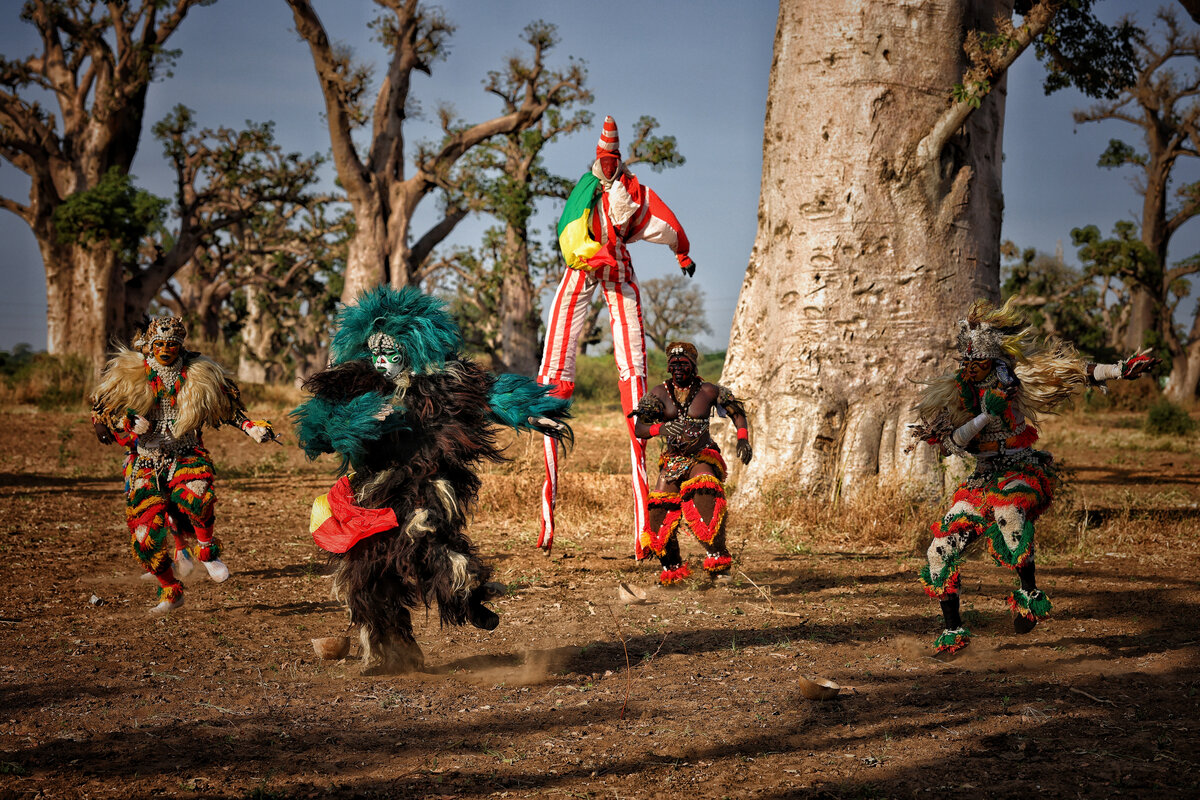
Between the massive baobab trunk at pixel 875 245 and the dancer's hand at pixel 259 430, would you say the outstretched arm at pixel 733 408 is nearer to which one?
the massive baobab trunk at pixel 875 245

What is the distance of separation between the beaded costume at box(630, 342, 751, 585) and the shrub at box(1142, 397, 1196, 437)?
15.9m

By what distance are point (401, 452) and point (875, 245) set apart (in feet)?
19.5

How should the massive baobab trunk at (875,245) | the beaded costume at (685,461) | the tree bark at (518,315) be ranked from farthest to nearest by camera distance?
the tree bark at (518,315), the massive baobab trunk at (875,245), the beaded costume at (685,461)

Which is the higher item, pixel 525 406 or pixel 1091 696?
pixel 525 406

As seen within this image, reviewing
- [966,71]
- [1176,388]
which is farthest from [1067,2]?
[1176,388]

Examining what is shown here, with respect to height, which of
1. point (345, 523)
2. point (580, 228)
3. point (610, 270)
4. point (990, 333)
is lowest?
point (345, 523)

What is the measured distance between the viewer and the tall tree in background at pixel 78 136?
23.0 meters

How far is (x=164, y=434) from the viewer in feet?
21.5

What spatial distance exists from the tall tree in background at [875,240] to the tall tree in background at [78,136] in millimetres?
18409

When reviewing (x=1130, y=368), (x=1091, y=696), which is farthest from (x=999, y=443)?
(x=1091, y=696)

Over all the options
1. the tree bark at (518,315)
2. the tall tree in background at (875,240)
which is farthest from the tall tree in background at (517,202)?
the tall tree in background at (875,240)

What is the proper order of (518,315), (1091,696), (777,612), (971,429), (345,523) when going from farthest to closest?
(518,315), (777,612), (971,429), (345,523), (1091,696)

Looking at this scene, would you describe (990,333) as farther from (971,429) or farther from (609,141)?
(609,141)

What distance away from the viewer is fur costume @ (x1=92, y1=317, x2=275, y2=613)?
21.2 feet
